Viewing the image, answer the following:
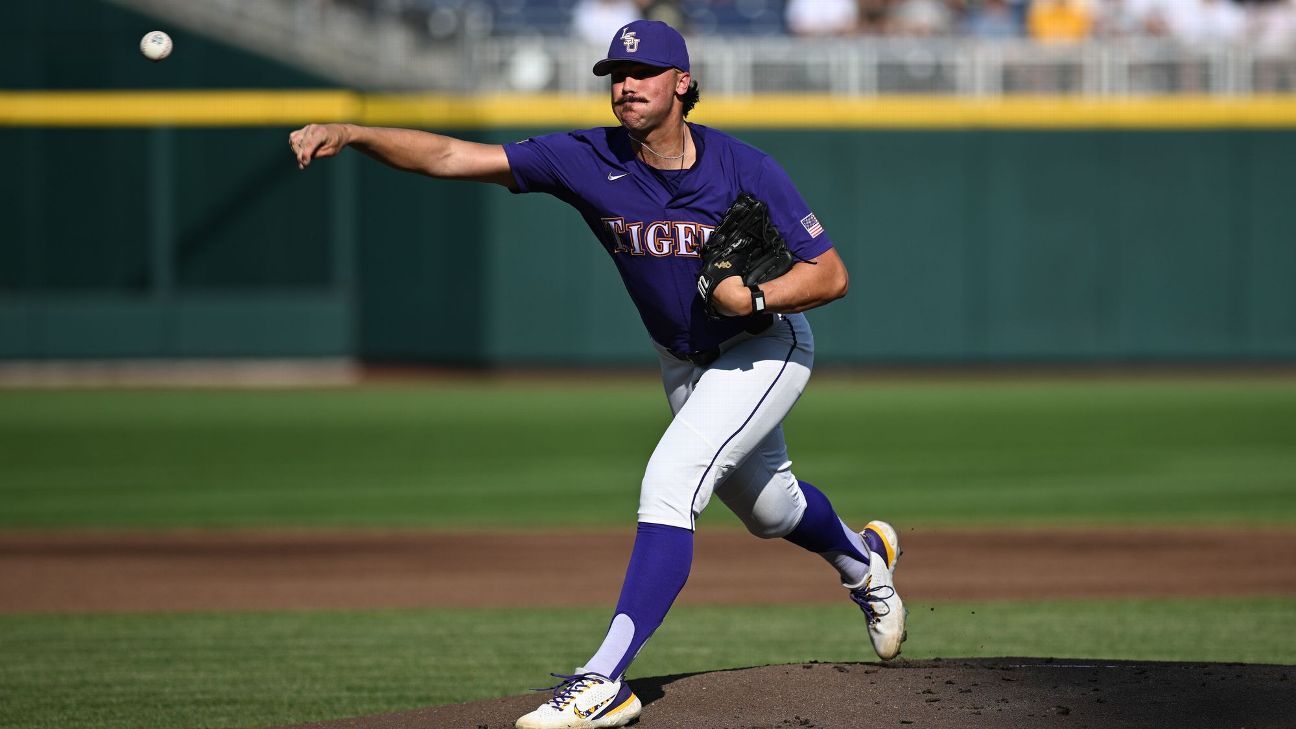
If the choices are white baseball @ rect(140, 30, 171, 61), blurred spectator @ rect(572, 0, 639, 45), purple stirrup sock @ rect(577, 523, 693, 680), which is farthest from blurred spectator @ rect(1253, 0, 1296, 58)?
white baseball @ rect(140, 30, 171, 61)

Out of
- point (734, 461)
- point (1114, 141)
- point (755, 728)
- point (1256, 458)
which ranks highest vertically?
point (1114, 141)

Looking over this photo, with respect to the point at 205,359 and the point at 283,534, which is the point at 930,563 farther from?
the point at 205,359

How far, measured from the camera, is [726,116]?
65.7 ft

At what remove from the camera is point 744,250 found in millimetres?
4207

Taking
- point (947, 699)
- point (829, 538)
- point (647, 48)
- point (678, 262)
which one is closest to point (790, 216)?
point (678, 262)

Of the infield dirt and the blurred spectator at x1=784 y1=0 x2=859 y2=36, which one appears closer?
the infield dirt

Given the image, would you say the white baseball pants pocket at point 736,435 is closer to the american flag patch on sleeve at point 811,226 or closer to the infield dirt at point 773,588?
the american flag patch on sleeve at point 811,226

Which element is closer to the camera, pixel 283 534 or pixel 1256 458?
pixel 283 534

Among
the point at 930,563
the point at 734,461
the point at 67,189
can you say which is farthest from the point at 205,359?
the point at 734,461

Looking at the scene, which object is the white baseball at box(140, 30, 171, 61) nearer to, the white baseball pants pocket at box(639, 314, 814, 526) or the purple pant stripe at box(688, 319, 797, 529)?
the white baseball pants pocket at box(639, 314, 814, 526)

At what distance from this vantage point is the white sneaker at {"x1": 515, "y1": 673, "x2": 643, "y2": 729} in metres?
3.92

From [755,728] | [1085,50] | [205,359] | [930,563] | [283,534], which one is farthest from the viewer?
[205,359]

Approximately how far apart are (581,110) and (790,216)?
1563cm

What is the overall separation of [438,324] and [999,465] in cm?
1013
